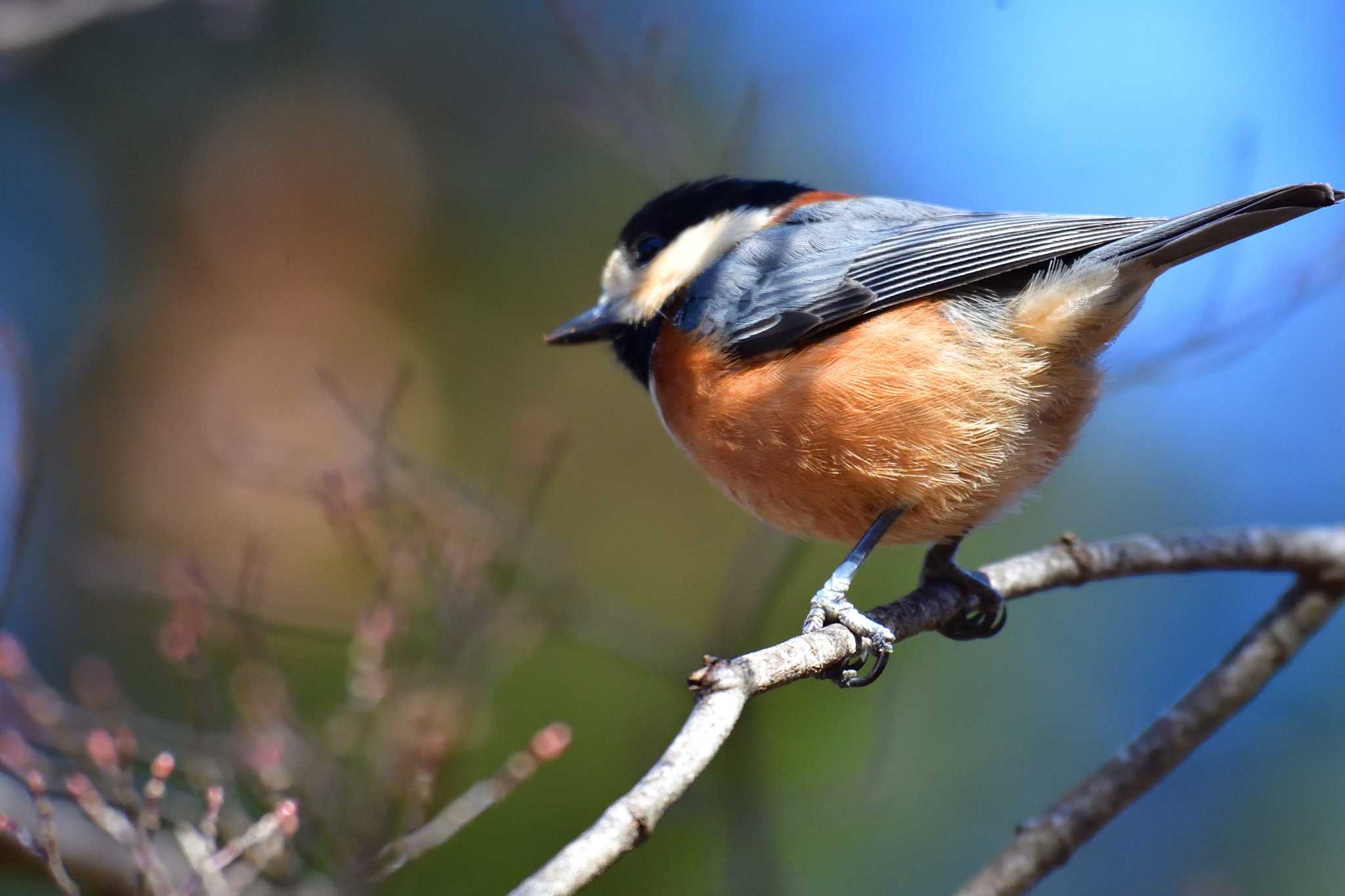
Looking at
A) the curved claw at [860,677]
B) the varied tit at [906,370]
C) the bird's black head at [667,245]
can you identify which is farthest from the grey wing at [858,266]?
the curved claw at [860,677]

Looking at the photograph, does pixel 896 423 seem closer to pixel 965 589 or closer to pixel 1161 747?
pixel 965 589

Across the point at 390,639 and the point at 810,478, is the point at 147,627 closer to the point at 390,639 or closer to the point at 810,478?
the point at 390,639

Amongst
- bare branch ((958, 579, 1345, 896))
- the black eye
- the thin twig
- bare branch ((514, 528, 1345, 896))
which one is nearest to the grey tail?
bare branch ((514, 528, 1345, 896))

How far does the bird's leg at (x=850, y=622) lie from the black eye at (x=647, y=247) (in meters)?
1.34

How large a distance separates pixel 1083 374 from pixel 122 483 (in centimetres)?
462

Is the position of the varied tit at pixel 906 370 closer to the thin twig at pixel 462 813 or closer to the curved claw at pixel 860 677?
the curved claw at pixel 860 677

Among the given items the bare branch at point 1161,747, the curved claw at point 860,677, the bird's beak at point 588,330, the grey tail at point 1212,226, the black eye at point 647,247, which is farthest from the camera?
the black eye at point 647,247

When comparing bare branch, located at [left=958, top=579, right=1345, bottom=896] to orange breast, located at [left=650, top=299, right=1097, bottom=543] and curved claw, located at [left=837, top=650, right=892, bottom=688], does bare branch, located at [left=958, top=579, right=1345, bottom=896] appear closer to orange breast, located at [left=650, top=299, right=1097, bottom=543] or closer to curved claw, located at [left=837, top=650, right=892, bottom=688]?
curved claw, located at [left=837, top=650, right=892, bottom=688]

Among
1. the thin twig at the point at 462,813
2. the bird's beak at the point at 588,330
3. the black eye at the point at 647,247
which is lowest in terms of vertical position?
the thin twig at the point at 462,813

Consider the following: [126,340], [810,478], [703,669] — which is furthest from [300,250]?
[703,669]

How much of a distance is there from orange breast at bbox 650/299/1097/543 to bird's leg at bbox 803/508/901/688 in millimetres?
241

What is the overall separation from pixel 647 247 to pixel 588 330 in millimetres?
375

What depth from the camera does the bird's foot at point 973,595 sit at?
10.2 feet

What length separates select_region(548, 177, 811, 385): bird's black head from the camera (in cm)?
359
